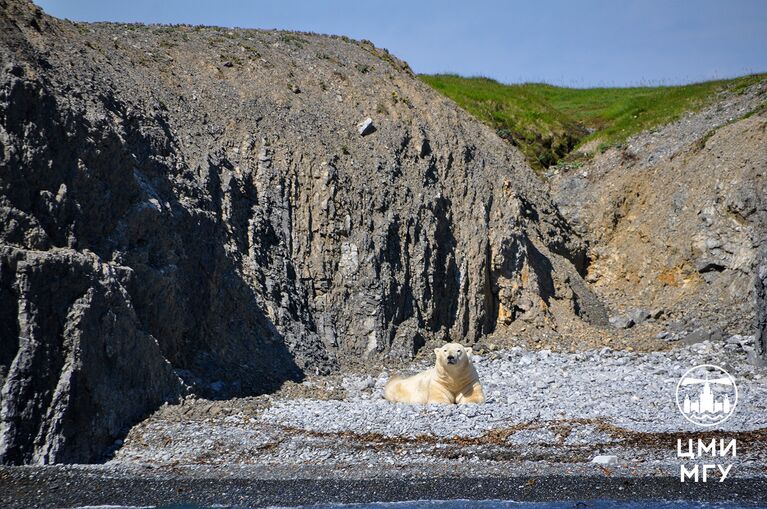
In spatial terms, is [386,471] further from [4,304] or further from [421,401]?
[4,304]

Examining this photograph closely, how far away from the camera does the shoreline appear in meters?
12.0

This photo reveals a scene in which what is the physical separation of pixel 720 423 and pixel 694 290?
12504 millimetres

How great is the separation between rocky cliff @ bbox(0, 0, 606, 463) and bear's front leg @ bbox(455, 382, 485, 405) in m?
4.46

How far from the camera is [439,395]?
1722 centimetres

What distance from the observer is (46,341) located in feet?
46.6

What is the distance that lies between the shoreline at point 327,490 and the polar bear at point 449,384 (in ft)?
14.8

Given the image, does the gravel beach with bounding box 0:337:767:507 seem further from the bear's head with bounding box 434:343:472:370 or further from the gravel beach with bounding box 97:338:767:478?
the bear's head with bounding box 434:343:472:370

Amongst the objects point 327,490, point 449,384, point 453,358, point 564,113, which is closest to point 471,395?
point 449,384

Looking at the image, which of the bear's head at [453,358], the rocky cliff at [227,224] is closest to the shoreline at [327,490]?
the rocky cliff at [227,224]

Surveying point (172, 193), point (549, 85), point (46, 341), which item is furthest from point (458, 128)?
point (549, 85)

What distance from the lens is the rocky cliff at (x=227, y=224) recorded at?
1481 cm

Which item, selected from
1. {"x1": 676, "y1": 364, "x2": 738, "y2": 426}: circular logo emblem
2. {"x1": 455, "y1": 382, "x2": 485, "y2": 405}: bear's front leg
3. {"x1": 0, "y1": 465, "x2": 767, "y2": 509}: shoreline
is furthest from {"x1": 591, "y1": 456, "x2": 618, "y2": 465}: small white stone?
{"x1": 455, "y1": 382, "x2": 485, "y2": 405}: bear's front leg

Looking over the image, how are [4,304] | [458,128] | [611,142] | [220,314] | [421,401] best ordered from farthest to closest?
1. [611,142]
2. [458,128]
3. [220,314]
4. [421,401]
5. [4,304]

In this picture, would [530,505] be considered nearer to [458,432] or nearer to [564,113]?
[458,432]
